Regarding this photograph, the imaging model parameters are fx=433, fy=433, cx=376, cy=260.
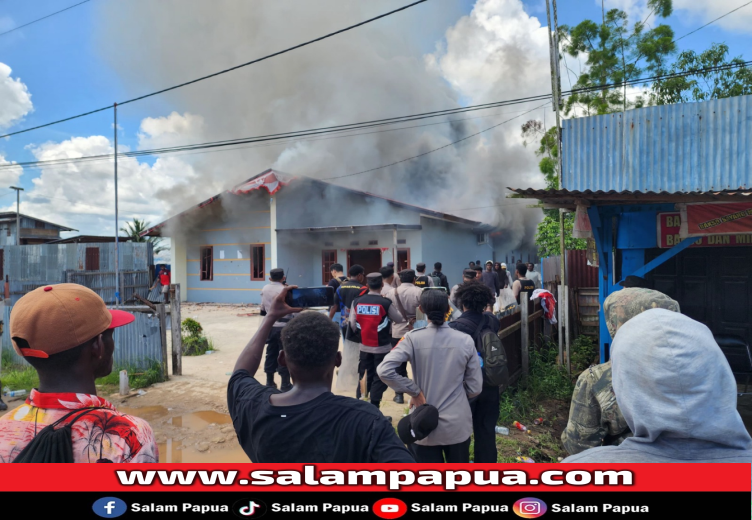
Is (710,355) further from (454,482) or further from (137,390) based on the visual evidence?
(137,390)

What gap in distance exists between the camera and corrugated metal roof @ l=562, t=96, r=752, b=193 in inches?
290

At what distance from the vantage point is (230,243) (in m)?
18.6

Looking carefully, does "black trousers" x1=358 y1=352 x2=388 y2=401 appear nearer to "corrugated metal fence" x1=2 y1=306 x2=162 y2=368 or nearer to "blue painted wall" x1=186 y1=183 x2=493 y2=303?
"corrugated metal fence" x1=2 y1=306 x2=162 y2=368

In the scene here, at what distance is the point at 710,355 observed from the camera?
1235 millimetres

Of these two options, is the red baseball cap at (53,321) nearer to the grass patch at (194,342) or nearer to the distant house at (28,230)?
the grass patch at (194,342)

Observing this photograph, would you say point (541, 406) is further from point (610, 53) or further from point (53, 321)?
point (610, 53)

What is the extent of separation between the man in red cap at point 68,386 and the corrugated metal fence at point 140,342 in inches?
228

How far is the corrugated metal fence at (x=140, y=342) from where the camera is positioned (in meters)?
6.73

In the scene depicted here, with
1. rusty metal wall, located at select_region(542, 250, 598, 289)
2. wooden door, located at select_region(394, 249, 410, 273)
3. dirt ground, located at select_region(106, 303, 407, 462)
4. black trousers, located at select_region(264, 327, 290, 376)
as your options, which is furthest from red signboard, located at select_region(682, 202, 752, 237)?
wooden door, located at select_region(394, 249, 410, 273)

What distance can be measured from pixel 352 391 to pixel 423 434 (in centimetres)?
358

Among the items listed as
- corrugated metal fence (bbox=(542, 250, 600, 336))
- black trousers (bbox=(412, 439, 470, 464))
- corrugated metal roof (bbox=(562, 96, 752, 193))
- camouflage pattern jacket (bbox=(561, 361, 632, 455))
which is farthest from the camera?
corrugated metal fence (bbox=(542, 250, 600, 336))
